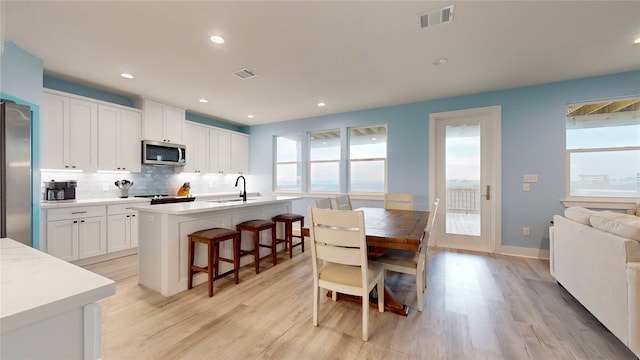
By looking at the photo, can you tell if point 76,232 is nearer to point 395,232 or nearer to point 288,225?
point 288,225

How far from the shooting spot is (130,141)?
13.6 ft

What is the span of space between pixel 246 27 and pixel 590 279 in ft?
12.0

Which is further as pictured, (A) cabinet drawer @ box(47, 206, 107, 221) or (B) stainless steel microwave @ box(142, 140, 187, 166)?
(B) stainless steel microwave @ box(142, 140, 187, 166)

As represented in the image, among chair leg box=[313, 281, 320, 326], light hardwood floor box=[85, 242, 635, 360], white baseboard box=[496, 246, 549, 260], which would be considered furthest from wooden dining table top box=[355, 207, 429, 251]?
white baseboard box=[496, 246, 549, 260]

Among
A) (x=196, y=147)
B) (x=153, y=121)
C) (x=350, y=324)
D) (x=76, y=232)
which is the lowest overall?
(x=350, y=324)

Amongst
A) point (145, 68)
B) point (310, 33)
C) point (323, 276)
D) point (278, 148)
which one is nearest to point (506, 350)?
point (323, 276)

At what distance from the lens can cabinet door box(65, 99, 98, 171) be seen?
11.5ft

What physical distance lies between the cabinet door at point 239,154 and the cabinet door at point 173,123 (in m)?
1.36

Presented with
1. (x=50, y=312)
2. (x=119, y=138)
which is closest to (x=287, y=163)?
(x=119, y=138)

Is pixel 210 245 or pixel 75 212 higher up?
pixel 75 212

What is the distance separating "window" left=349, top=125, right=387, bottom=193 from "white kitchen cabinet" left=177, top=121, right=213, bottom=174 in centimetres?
313

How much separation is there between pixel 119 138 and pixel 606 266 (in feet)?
Answer: 19.4

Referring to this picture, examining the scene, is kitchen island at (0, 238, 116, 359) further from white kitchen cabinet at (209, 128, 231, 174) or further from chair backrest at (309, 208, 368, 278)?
white kitchen cabinet at (209, 128, 231, 174)

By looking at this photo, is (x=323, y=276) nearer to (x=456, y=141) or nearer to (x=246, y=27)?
(x=246, y=27)
